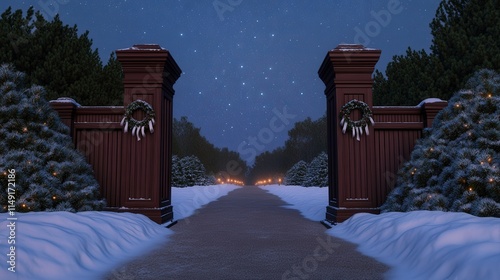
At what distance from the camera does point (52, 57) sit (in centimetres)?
2064

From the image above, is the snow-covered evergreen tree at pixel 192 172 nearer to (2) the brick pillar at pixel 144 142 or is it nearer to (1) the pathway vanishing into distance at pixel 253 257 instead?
(2) the brick pillar at pixel 144 142

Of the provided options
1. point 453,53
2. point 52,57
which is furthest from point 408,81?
point 52,57

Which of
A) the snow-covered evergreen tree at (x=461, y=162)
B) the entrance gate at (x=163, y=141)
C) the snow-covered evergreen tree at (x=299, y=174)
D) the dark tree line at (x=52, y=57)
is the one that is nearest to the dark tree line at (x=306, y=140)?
the snow-covered evergreen tree at (x=299, y=174)

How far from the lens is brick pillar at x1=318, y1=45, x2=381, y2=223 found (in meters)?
9.79

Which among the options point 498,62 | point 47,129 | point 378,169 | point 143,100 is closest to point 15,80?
point 47,129

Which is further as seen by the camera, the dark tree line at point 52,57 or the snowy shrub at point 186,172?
the snowy shrub at point 186,172

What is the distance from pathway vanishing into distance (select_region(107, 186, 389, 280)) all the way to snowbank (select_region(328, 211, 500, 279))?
30 cm

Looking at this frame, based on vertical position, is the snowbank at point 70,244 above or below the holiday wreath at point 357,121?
below

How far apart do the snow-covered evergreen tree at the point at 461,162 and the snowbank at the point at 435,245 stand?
108 cm

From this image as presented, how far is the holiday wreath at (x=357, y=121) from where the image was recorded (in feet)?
32.2

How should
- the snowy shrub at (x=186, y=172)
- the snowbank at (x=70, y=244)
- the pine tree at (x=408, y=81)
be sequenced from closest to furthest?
the snowbank at (x=70, y=244)
the pine tree at (x=408, y=81)
the snowy shrub at (x=186, y=172)

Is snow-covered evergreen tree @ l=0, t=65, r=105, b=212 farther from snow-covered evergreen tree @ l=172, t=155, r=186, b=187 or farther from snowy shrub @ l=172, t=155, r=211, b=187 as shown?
snowy shrub @ l=172, t=155, r=211, b=187

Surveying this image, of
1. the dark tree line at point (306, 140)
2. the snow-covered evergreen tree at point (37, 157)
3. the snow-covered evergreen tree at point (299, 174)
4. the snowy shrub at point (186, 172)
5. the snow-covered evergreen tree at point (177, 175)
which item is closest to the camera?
the snow-covered evergreen tree at point (37, 157)

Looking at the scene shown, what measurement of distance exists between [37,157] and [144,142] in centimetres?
252
